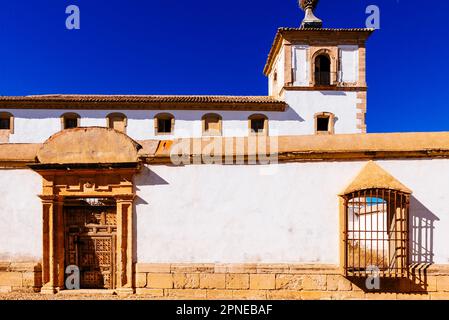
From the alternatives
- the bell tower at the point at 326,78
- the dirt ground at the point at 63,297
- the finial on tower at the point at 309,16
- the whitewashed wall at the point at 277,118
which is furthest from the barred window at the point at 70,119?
the dirt ground at the point at 63,297

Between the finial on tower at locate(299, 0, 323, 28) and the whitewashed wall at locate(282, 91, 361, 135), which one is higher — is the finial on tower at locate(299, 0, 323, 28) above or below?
above

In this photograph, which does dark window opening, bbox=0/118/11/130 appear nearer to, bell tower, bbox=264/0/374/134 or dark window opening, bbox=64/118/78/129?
dark window opening, bbox=64/118/78/129

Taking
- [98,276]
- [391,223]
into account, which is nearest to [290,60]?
[391,223]

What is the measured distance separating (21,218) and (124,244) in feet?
6.35

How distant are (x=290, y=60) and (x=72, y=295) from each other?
1749 centimetres

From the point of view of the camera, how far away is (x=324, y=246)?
278 inches

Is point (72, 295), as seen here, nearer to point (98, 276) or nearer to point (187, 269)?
point (98, 276)

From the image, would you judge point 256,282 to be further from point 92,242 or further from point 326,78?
point 326,78

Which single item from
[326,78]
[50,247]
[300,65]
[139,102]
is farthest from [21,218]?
[326,78]

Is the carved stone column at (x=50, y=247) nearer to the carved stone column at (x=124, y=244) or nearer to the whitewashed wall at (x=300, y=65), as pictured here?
the carved stone column at (x=124, y=244)

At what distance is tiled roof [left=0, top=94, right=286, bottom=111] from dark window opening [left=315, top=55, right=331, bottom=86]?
2480 millimetres

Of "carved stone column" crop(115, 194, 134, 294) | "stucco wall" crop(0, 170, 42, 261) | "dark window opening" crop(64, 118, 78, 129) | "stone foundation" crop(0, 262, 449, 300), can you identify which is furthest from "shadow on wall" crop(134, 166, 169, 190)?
"dark window opening" crop(64, 118, 78, 129)

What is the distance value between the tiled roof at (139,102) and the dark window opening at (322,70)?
8.14ft

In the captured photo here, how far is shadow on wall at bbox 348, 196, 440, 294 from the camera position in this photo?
270 inches
